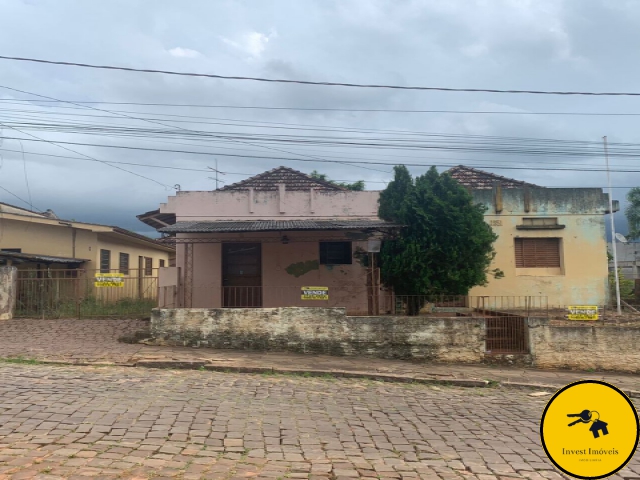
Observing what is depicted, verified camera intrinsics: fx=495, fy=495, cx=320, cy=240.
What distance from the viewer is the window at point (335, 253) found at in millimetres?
15070

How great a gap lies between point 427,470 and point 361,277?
10.4 meters

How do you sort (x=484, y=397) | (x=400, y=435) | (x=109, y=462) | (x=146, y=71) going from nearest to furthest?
(x=109, y=462) → (x=400, y=435) → (x=484, y=397) → (x=146, y=71)

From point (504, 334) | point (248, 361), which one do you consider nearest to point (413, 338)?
point (504, 334)

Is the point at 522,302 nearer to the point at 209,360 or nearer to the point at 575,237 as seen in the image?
the point at 575,237

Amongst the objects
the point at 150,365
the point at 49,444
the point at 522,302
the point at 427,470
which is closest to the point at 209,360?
the point at 150,365

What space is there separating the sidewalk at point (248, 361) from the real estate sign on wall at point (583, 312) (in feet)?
4.24

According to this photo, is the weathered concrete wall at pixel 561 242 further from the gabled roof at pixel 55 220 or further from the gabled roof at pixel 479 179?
the gabled roof at pixel 55 220

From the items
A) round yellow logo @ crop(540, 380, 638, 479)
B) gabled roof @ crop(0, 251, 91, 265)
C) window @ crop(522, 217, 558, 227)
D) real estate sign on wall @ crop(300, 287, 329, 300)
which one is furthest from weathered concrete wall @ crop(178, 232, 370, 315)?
round yellow logo @ crop(540, 380, 638, 479)

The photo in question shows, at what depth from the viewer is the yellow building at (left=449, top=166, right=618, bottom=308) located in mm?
15898

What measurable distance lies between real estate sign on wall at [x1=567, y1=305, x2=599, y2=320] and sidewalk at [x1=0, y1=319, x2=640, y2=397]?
1.29 m

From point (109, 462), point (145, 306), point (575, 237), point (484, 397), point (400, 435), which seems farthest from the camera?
point (575, 237)

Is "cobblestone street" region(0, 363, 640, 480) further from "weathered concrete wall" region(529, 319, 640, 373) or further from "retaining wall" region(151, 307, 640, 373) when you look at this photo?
"weathered concrete wall" region(529, 319, 640, 373)

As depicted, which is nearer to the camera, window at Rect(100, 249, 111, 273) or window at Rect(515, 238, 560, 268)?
window at Rect(515, 238, 560, 268)

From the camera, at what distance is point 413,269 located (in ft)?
39.3
